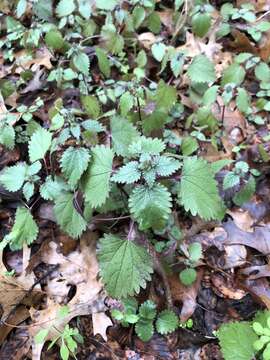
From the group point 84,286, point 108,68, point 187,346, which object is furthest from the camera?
point 108,68

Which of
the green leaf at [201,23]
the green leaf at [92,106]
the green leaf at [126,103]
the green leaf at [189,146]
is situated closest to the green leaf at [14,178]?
the green leaf at [92,106]

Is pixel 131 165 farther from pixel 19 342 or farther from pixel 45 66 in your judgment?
pixel 45 66

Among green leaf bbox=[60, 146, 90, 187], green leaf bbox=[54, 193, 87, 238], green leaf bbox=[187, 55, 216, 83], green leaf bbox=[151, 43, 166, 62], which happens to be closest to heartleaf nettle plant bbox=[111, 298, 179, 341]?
green leaf bbox=[54, 193, 87, 238]

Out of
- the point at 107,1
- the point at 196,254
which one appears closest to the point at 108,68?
the point at 107,1

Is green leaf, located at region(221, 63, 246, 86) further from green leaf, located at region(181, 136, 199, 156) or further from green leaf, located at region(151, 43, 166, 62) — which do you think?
green leaf, located at region(181, 136, 199, 156)

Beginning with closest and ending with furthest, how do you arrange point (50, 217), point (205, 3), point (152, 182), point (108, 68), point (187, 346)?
point (152, 182) < point (187, 346) < point (50, 217) < point (108, 68) < point (205, 3)

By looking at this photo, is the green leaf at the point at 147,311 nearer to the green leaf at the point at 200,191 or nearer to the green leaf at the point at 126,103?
the green leaf at the point at 200,191

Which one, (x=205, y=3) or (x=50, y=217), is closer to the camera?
(x=50, y=217)
